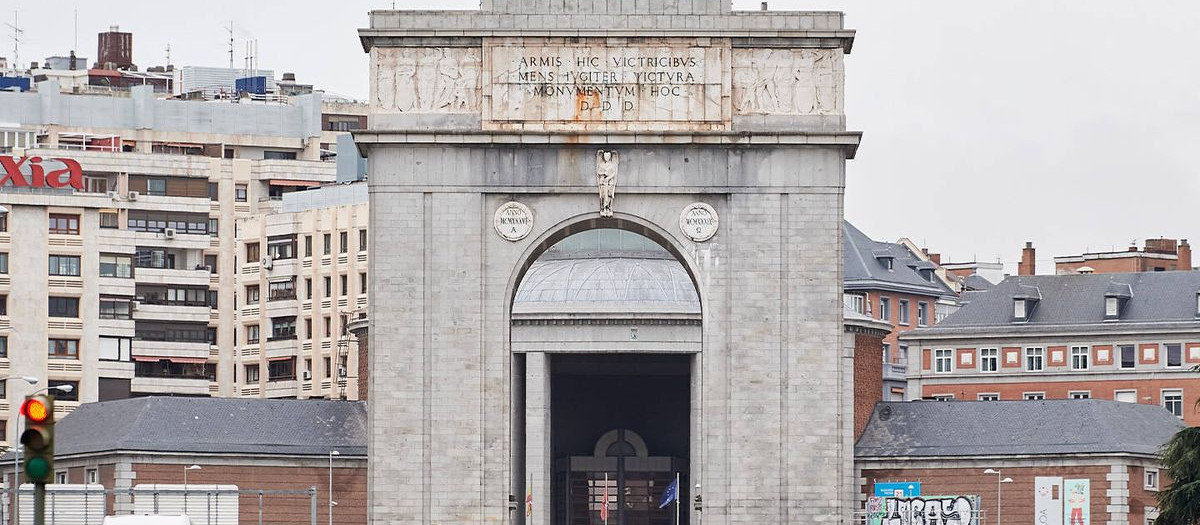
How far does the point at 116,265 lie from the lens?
130 m

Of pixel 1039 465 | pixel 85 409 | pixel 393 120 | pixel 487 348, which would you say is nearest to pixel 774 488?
pixel 487 348

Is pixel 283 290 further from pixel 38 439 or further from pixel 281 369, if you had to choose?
pixel 38 439

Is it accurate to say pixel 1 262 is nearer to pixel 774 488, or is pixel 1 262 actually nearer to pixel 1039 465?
pixel 1039 465

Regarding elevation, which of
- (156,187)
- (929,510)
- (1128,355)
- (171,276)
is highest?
(156,187)

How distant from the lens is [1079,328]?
131625mm

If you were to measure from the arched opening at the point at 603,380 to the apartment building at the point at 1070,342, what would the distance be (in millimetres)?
23225

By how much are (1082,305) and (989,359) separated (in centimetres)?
496

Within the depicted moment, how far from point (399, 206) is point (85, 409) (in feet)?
95.9

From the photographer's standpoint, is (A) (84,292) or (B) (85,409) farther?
(A) (84,292)

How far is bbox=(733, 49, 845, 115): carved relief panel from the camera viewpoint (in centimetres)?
7475

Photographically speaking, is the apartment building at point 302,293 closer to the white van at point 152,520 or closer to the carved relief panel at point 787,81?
the carved relief panel at point 787,81

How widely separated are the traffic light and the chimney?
111 m

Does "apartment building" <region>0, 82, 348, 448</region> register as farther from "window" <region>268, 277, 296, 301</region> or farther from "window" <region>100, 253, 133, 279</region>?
"window" <region>268, 277, 296, 301</region>

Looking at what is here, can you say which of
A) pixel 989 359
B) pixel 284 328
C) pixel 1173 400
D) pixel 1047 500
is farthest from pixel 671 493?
pixel 284 328
